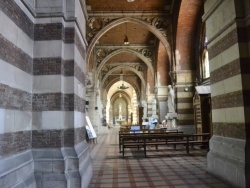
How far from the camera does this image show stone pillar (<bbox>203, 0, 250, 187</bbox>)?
15.5 ft

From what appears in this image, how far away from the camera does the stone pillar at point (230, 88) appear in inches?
186

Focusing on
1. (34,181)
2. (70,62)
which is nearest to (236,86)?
(70,62)

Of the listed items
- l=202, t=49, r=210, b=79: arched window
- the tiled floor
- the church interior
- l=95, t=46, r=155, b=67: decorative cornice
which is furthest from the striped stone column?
l=95, t=46, r=155, b=67: decorative cornice

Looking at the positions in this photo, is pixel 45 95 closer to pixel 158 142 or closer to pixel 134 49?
pixel 158 142

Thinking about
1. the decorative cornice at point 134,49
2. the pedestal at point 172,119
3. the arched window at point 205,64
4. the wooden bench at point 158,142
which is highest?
the decorative cornice at point 134,49

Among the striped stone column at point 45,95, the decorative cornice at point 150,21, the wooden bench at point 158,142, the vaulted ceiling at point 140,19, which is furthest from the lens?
the decorative cornice at point 150,21

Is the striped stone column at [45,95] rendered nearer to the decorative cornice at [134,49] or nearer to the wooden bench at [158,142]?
the wooden bench at [158,142]

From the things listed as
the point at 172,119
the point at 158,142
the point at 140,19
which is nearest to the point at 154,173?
the point at 158,142

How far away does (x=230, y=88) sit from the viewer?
5.18 metres

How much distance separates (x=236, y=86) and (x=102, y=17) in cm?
1069

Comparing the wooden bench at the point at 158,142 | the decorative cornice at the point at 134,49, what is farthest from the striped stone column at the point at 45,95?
the decorative cornice at the point at 134,49

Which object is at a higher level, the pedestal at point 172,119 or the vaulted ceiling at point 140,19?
the vaulted ceiling at point 140,19

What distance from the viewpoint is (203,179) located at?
18.0 ft

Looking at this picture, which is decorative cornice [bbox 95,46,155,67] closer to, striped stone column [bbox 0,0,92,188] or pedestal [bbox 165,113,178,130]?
pedestal [bbox 165,113,178,130]
